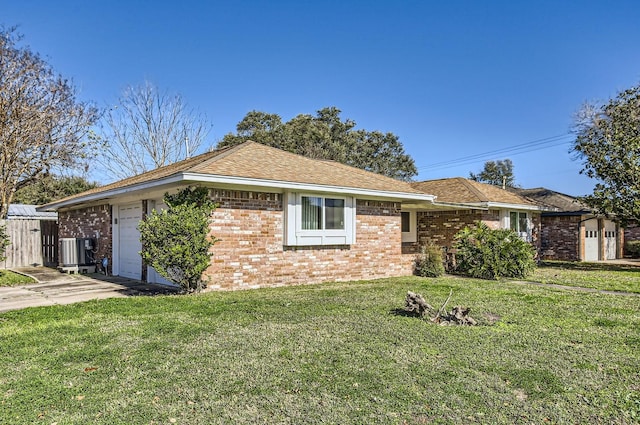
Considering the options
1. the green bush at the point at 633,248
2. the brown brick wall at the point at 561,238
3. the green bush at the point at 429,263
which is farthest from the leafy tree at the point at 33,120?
the green bush at the point at 633,248

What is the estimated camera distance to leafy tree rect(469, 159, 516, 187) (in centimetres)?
5053

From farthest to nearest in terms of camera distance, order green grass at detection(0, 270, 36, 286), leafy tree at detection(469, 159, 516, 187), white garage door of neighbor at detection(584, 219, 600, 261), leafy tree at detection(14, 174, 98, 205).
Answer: leafy tree at detection(469, 159, 516, 187), leafy tree at detection(14, 174, 98, 205), white garage door of neighbor at detection(584, 219, 600, 261), green grass at detection(0, 270, 36, 286)

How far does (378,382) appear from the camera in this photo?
3.79m

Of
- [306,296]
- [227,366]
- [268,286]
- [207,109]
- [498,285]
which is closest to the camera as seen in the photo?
[227,366]

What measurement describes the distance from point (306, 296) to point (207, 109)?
18.7 metres

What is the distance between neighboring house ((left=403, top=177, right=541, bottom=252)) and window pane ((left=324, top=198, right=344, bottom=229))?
511cm

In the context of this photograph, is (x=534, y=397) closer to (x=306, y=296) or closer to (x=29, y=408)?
(x=29, y=408)

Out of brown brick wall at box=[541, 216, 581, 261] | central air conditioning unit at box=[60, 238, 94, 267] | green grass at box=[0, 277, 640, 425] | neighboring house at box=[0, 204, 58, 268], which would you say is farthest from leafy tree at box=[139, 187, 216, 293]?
brown brick wall at box=[541, 216, 581, 261]

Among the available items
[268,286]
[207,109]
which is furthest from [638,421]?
[207,109]

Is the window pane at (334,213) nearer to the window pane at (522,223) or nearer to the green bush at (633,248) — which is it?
the window pane at (522,223)

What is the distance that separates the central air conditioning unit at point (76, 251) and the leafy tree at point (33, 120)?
538 centimetres

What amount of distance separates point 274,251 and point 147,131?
17348 millimetres

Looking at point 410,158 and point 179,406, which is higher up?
point 410,158

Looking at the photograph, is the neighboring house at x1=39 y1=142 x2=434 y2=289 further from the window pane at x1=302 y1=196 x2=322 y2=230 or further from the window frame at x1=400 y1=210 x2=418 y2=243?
the window frame at x1=400 y1=210 x2=418 y2=243
